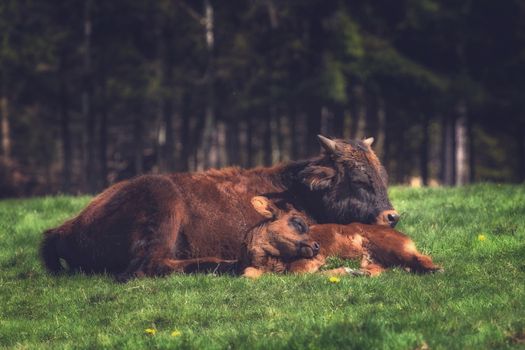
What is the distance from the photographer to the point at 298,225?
11078mm

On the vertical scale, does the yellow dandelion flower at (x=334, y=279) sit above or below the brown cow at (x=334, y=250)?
below

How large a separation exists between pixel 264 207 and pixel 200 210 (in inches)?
32.7

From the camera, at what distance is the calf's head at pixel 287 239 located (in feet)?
35.9

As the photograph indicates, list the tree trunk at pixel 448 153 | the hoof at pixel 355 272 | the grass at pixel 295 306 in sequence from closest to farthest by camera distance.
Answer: the grass at pixel 295 306 < the hoof at pixel 355 272 < the tree trunk at pixel 448 153

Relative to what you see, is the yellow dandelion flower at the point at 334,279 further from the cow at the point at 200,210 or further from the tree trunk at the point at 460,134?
the tree trunk at the point at 460,134

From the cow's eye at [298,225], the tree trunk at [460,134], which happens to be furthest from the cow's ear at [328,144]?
the tree trunk at [460,134]

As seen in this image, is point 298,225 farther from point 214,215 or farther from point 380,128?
point 380,128

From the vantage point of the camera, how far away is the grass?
786 cm

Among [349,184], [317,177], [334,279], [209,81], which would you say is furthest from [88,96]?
[334,279]

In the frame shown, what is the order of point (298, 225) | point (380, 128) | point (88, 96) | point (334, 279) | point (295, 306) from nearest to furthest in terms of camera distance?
point (295, 306) < point (334, 279) < point (298, 225) < point (88, 96) < point (380, 128)

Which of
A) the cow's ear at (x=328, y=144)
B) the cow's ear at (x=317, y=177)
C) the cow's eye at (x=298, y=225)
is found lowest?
the cow's eye at (x=298, y=225)

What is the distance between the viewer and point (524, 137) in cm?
3966

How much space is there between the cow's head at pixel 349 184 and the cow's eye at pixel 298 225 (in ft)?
4.74

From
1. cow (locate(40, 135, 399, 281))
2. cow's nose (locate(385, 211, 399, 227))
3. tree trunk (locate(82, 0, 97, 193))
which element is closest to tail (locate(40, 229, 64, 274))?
cow (locate(40, 135, 399, 281))
